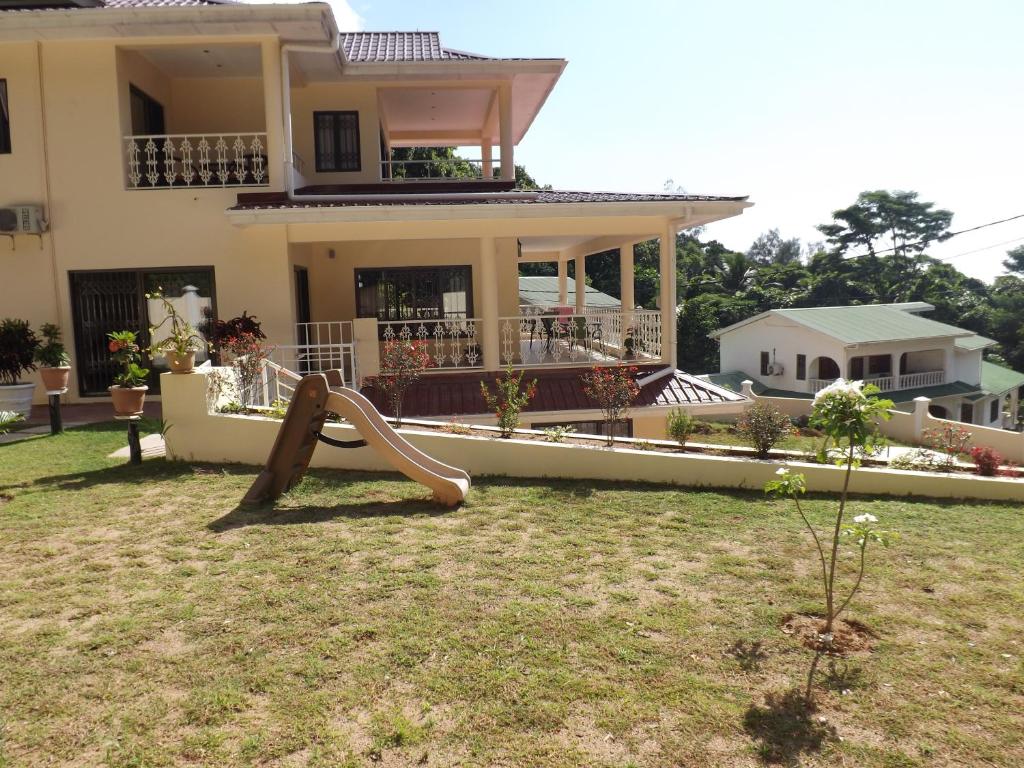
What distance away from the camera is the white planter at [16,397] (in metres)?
10.1

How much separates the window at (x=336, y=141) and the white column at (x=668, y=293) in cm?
669

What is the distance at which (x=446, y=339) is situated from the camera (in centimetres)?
1527

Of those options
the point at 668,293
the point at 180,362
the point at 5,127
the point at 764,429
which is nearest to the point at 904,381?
the point at 668,293

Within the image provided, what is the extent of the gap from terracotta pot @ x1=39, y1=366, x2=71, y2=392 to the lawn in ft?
8.33

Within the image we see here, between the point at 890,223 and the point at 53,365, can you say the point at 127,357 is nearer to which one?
the point at 53,365

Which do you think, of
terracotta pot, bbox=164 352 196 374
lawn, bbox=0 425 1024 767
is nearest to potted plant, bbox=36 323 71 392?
terracotta pot, bbox=164 352 196 374

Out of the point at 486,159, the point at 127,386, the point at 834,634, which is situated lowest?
the point at 834,634

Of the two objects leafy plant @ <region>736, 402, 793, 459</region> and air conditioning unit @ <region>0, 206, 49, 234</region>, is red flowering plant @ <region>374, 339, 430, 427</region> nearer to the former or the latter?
leafy plant @ <region>736, 402, 793, 459</region>

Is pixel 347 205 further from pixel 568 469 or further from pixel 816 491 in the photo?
pixel 816 491

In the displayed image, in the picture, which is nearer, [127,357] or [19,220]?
[127,357]

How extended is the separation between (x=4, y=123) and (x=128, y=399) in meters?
6.97

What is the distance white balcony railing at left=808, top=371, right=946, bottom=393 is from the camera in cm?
3234

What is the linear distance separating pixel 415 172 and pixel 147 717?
4047 centimetres

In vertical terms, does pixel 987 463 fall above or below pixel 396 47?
below
